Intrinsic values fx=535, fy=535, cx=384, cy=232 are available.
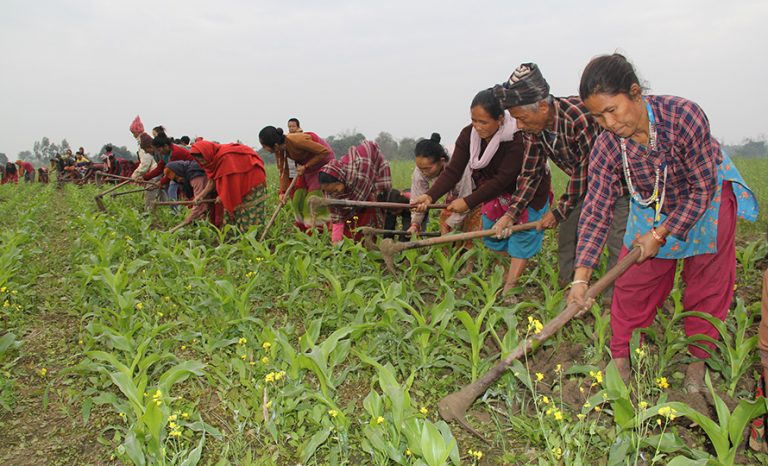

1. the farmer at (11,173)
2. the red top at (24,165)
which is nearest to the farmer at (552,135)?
the red top at (24,165)

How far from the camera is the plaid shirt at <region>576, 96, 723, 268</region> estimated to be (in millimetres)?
2018

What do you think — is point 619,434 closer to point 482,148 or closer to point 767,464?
point 767,464

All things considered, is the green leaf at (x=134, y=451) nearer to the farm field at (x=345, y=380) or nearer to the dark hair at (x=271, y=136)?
the farm field at (x=345, y=380)

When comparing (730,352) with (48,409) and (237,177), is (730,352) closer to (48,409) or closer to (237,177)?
(48,409)

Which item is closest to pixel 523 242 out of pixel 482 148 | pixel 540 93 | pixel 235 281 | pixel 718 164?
pixel 482 148

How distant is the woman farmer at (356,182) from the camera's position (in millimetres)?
4785

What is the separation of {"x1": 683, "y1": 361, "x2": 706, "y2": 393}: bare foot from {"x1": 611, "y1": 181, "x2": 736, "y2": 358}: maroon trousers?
0.05 metres

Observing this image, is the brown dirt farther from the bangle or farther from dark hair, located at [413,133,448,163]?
dark hair, located at [413,133,448,163]

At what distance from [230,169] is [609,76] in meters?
4.37

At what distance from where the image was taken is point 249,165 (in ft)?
18.7

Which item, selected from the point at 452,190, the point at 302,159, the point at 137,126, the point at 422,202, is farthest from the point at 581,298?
the point at 137,126

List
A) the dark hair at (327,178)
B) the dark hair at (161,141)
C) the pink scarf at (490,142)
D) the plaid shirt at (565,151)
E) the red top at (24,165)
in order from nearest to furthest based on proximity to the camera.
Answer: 1. the plaid shirt at (565,151)
2. the pink scarf at (490,142)
3. the dark hair at (327,178)
4. the dark hair at (161,141)
5. the red top at (24,165)

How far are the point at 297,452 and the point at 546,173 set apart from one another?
89.4 inches

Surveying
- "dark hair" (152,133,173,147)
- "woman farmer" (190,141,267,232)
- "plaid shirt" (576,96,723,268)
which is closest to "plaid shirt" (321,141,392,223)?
"woman farmer" (190,141,267,232)
